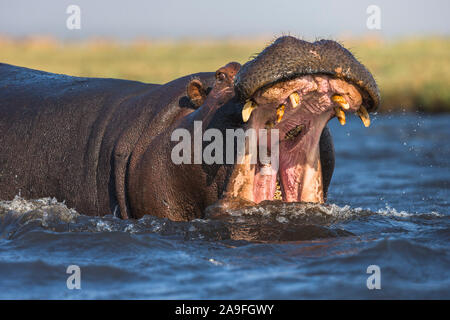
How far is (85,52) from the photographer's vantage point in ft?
104

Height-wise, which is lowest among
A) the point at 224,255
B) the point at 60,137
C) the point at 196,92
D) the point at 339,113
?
the point at 224,255

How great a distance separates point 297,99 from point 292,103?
8 cm

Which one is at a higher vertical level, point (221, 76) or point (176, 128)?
point (221, 76)

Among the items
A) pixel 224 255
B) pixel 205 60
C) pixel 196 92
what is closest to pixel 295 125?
pixel 196 92

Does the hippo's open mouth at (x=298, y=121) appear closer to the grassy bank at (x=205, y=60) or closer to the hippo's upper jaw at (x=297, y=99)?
the hippo's upper jaw at (x=297, y=99)

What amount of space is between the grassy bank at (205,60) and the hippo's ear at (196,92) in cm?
1342

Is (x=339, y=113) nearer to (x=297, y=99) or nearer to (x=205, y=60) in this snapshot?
(x=297, y=99)

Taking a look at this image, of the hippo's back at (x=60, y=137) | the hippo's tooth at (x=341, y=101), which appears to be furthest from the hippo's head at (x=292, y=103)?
the hippo's back at (x=60, y=137)

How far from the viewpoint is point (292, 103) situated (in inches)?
191

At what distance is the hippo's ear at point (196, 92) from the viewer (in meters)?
5.73

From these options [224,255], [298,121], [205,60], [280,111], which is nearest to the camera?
[280,111]

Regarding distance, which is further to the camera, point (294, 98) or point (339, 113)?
point (339, 113)
